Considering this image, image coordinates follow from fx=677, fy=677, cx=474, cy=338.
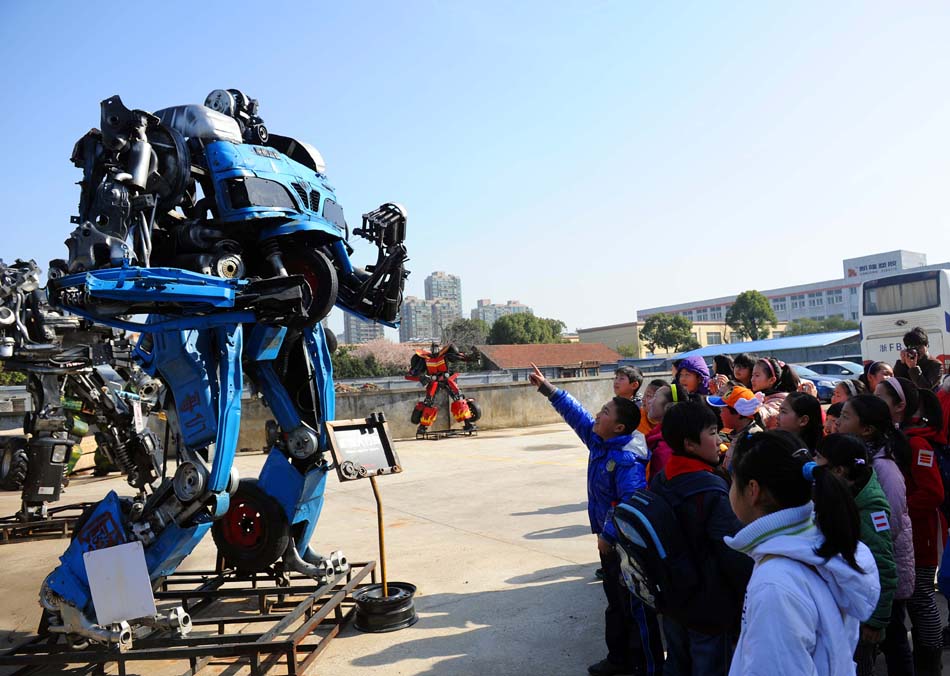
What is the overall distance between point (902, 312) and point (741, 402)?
1513 cm

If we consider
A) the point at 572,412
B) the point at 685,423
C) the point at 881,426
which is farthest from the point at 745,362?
the point at 685,423

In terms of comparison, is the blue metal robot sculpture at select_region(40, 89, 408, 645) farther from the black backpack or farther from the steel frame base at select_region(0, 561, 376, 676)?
the black backpack

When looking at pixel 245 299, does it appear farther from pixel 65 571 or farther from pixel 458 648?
pixel 458 648

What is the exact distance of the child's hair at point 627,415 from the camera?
368 cm

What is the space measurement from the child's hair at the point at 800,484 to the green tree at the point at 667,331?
62.2 meters

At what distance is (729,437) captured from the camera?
4.63 metres

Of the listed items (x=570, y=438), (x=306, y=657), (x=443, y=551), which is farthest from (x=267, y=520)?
(x=570, y=438)

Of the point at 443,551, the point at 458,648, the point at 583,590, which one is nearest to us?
the point at 458,648

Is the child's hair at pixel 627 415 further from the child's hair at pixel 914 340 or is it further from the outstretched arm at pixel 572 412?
the child's hair at pixel 914 340

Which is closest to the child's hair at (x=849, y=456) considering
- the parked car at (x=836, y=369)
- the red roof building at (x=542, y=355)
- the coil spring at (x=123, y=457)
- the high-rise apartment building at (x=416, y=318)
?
the coil spring at (x=123, y=457)

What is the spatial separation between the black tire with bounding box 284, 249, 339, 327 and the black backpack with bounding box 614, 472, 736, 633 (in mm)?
2624

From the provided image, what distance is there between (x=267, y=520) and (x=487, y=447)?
956 cm

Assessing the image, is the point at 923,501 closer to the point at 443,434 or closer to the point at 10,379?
the point at 443,434

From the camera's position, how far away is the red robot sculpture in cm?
1584
